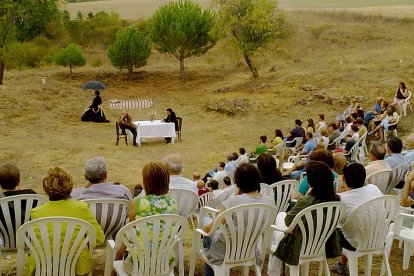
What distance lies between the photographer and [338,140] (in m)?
11.4

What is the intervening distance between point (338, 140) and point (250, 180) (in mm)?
7897

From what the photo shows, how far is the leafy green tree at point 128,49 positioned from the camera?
25922 mm

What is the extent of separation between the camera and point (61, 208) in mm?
3633

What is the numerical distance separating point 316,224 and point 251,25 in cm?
→ 2151

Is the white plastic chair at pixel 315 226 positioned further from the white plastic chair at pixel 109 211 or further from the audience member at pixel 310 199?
the white plastic chair at pixel 109 211

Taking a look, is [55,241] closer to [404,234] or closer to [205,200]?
[404,234]

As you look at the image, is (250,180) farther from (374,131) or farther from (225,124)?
(225,124)

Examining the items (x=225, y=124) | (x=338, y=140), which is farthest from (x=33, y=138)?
(x=338, y=140)

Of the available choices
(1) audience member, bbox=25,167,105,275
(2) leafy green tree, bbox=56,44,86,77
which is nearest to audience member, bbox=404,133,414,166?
(1) audience member, bbox=25,167,105,275

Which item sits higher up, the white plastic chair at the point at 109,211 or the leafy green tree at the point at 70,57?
the leafy green tree at the point at 70,57

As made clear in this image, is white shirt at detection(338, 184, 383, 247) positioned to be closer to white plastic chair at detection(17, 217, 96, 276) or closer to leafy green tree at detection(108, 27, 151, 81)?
white plastic chair at detection(17, 217, 96, 276)

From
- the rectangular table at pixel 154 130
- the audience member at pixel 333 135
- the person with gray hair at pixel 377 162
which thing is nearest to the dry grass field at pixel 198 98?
the rectangular table at pixel 154 130

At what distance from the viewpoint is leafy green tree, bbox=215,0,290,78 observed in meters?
24.6

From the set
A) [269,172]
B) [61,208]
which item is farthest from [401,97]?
[61,208]
